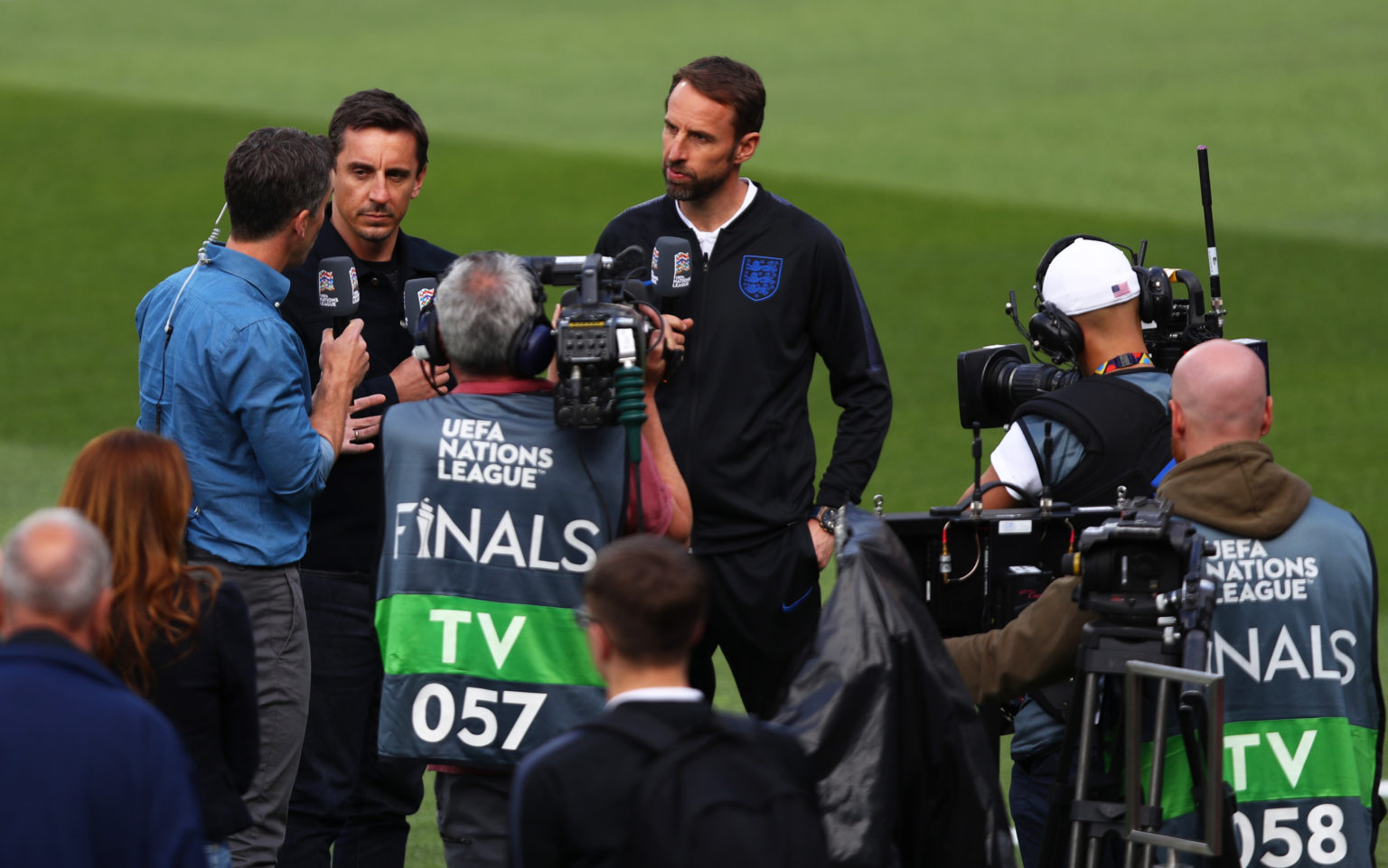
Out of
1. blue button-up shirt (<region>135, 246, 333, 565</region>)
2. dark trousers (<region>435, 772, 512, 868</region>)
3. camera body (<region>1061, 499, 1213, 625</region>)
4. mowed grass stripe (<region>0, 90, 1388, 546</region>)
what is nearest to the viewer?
camera body (<region>1061, 499, 1213, 625</region>)

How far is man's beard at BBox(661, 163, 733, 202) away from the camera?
18.6 feet

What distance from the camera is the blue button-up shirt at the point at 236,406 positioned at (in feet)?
16.3

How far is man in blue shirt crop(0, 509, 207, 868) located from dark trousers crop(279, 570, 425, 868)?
2.29m

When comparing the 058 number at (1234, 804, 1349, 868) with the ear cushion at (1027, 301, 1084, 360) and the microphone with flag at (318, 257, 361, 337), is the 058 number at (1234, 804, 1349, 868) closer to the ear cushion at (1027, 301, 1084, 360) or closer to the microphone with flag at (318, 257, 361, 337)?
the ear cushion at (1027, 301, 1084, 360)

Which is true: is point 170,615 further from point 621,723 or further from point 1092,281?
point 1092,281

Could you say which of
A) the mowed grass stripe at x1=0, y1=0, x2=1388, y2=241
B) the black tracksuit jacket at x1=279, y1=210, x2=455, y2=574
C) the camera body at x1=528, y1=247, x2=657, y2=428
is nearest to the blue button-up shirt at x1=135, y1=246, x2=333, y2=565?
the black tracksuit jacket at x1=279, y1=210, x2=455, y2=574

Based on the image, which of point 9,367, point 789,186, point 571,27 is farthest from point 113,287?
point 571,27

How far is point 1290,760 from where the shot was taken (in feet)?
14.8

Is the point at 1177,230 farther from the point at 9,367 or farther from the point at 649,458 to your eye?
the point at 649,458

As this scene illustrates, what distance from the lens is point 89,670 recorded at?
3.28 meters

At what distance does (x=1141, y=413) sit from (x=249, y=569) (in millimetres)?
2508

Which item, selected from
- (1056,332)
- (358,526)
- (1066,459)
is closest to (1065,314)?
(1056,332)

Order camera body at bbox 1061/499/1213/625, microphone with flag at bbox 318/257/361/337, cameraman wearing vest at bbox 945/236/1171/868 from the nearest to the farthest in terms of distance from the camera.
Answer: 1. camera body at bbox 1061/499/1213/625
2. cameraman wearing vest at bbox 945/236/1171/868
3. microphone with flag at bbox 318/257/361/337

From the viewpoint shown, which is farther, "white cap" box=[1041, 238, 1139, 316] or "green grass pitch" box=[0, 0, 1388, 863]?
"green grass pitch" box=[0, 0, 1388, 863]
